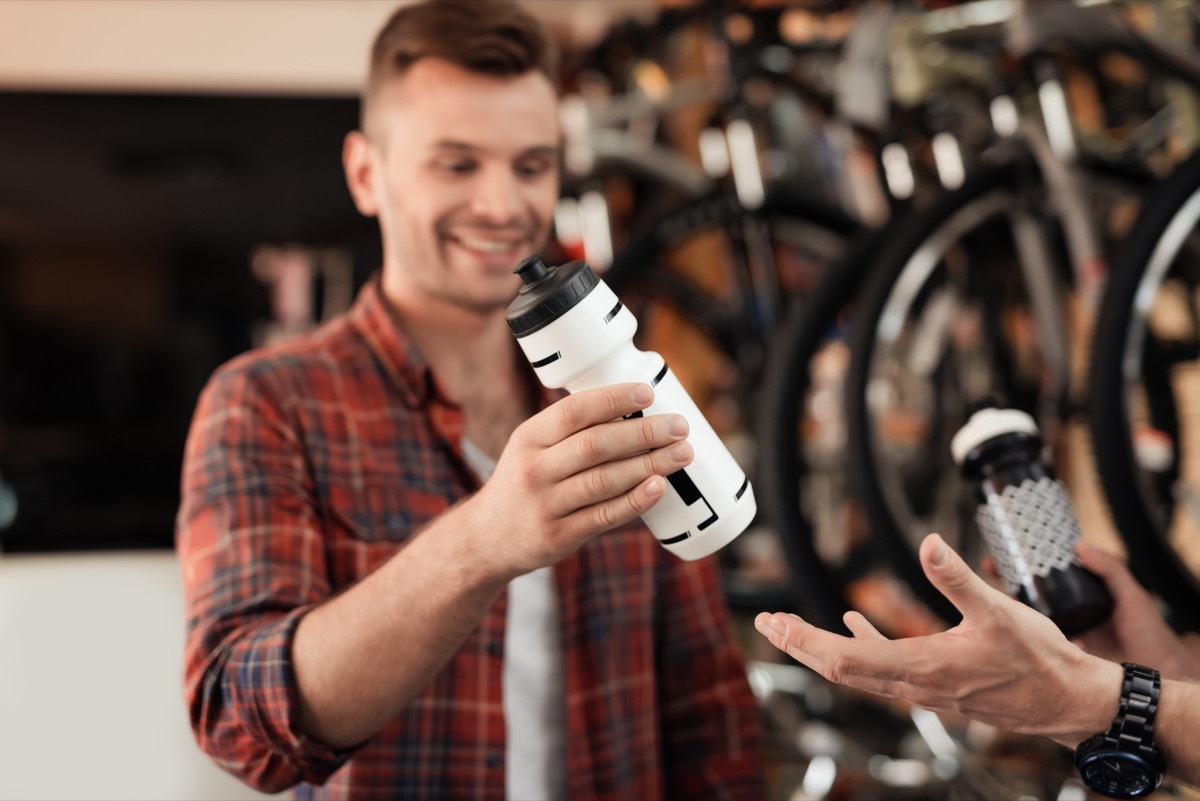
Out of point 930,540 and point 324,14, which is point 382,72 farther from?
point 324,14

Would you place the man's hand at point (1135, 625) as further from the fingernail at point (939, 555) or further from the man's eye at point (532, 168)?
the man's eye at point (532, 168)

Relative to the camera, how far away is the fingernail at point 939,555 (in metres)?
0.62

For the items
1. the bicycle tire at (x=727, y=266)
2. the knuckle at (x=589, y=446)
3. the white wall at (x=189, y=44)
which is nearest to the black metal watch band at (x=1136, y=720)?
the knuckle at (x=589, y=446)

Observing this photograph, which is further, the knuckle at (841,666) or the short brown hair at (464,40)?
the short brown hair at (464,40)

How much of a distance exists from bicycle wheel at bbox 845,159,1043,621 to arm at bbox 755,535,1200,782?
815 mm

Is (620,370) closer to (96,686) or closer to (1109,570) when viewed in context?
(1109,570)

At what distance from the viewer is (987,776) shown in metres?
1.88

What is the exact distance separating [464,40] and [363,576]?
0.52 m

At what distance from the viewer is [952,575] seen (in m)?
0.63

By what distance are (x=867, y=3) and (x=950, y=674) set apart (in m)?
1.80

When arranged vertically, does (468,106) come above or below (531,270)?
above

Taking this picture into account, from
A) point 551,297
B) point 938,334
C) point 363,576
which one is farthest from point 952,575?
point 938,334

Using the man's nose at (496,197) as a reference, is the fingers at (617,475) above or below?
below

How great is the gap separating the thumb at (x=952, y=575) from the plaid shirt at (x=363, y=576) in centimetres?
47
